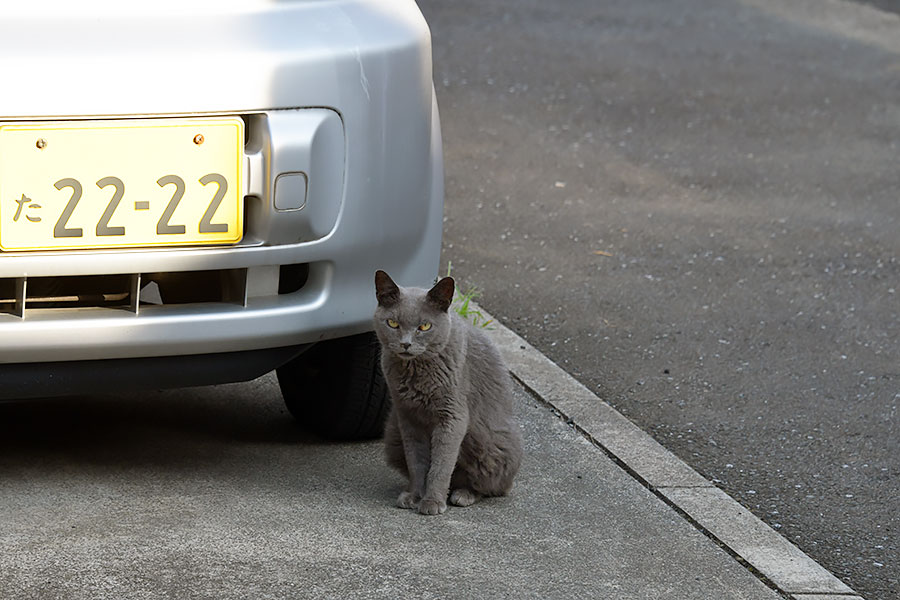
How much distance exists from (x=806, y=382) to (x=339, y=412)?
1.72 meters

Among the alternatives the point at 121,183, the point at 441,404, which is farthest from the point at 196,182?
the point at 441,404

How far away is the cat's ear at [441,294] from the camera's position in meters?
3.23

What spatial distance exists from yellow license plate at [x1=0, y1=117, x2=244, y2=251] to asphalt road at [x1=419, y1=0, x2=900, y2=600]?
1.60 m

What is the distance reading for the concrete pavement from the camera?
2934mm

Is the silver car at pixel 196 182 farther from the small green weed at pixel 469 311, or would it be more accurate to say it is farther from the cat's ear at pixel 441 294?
the small green weed at pixel 469 311

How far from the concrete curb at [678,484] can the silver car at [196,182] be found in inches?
35.1

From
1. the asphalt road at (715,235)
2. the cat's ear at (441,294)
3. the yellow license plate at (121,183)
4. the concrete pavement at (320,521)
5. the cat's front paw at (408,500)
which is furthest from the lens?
the asphalt road at (715,235)

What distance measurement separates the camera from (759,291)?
220 inches

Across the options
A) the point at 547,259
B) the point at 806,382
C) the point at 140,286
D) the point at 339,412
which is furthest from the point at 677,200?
the point at 140,286

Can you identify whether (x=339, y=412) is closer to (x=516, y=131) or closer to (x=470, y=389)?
(x=470, y=389)

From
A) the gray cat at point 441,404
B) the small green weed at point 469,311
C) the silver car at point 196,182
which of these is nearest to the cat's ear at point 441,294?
the gray cat at point 441,404

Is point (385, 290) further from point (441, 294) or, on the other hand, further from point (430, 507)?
point (430, 507)

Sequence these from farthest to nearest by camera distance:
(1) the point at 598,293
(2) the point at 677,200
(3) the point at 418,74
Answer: (2) the point at 677,200, (1) the point at 598,293, (3) the point at 418,74

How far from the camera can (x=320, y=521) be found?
323 centimetres
